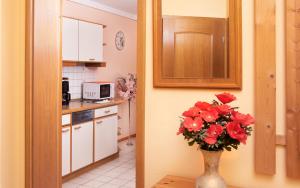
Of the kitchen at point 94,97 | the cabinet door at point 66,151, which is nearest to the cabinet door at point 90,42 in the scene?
the kitchen at point 94,97

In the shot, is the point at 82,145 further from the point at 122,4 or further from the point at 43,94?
the point at 122,4

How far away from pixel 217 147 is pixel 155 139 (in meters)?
0.51

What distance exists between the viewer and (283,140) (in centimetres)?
147

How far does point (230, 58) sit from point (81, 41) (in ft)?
9.85

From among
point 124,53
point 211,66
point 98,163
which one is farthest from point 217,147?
point 124,53

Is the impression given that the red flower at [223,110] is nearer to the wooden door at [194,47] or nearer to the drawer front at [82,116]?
the wooden door at [194,47]

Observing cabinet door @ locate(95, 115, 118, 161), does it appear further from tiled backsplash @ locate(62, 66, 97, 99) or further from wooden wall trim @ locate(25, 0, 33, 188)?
wooden wall trim @ locate(25, 0, 33, 188)

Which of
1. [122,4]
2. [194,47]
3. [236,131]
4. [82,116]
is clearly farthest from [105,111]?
[236,131]

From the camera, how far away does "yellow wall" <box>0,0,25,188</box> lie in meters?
1.93

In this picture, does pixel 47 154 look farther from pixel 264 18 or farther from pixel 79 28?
pixel 79 28

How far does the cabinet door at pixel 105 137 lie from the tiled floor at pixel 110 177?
18 cm

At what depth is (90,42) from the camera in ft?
14.3

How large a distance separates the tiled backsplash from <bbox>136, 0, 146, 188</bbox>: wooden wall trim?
2.77 m

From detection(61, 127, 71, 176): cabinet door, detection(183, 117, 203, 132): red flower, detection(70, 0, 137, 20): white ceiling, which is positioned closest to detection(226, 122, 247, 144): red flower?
detection(183, 117, 203, 132): red flower
